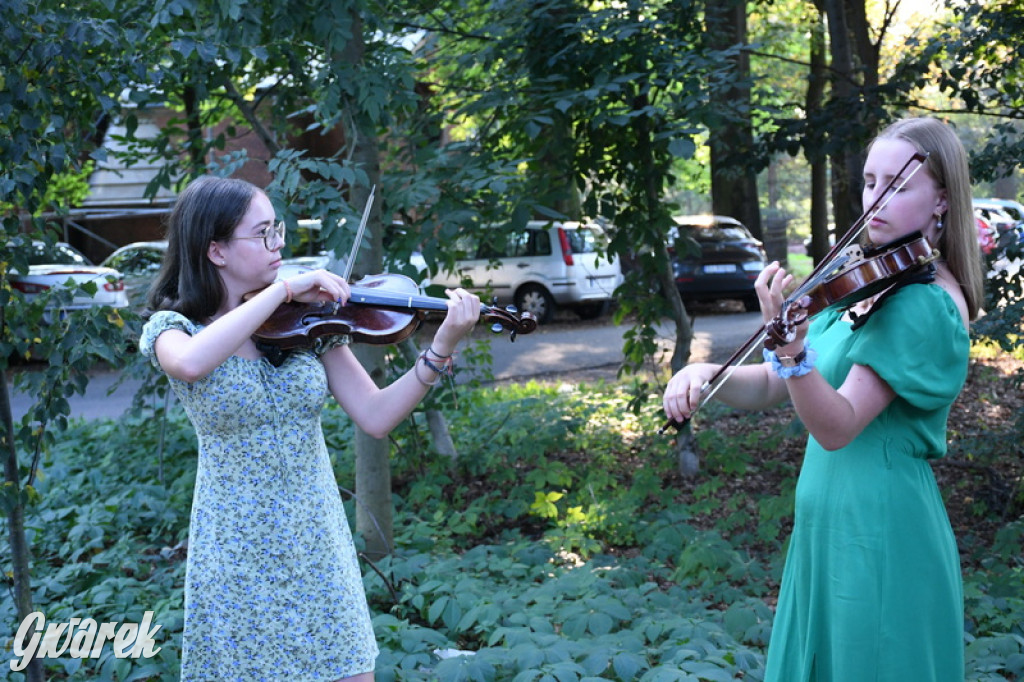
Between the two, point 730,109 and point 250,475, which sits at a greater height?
point 730,109

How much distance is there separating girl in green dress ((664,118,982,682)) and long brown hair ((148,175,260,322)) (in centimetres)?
116

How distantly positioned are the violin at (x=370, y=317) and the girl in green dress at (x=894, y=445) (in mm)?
737

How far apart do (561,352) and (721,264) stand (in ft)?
14.6

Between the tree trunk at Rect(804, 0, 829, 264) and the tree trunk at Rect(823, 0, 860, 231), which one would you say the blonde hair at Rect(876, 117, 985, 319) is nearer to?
the tree trunk at Rect(823, 0, 860, 231)

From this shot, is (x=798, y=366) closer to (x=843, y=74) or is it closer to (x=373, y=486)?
(x=373, y=486)

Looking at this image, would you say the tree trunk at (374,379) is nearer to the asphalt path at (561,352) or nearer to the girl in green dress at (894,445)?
the girl in green dress at (894,445)

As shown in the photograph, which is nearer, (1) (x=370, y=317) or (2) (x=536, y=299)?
(1) (x=370, y=317)

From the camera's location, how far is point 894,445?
7.13 feet

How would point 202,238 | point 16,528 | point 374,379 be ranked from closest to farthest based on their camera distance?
point 202,238
point 16,528
point 374,379

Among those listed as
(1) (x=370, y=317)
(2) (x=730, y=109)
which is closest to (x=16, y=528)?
(1) (x=370, y=317)

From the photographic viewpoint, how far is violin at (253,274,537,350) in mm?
2537

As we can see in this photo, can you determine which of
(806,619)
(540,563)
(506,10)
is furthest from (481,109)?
(806,619)

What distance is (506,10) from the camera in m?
5.80

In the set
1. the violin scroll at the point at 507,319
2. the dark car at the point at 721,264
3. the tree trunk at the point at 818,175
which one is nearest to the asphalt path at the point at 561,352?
the dark car at the point at 721,264
